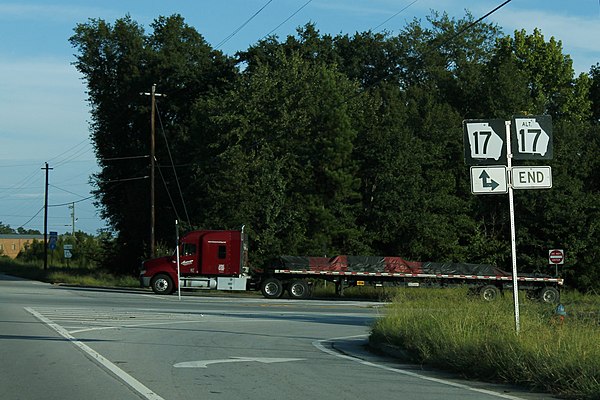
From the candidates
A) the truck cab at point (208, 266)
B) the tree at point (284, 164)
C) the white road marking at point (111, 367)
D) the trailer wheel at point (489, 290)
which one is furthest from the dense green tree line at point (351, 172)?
the white road marking at point (111, 367)

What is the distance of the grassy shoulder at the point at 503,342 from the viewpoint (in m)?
10.5

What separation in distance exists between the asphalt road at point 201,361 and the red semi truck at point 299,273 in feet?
43.5

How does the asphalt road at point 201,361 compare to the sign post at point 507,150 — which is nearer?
the asphalt road at point 201,361

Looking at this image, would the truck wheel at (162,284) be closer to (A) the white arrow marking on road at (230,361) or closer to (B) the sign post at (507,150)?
(A) the white arrow marking on road at (230,361)

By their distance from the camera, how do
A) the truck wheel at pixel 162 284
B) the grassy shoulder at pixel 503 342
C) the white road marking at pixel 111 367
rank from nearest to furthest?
the white road marking at pixel 111 367, the grassy shoulder at pixel 503 342, the truck wheel at pixel 162 284

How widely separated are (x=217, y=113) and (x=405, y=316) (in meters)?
32.4

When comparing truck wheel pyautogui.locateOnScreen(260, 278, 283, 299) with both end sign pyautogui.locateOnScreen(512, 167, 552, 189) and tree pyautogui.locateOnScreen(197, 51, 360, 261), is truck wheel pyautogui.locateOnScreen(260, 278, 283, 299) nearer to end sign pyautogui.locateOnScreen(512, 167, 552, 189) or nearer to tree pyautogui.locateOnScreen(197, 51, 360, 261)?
tree pyautogui.locateOnScreen(197, 51, 360, 261)

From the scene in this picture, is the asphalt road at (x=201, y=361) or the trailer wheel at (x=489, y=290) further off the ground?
the trailer wheel at (x=489, y=290)

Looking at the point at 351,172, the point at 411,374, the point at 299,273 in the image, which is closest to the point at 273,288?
the point at 299,273

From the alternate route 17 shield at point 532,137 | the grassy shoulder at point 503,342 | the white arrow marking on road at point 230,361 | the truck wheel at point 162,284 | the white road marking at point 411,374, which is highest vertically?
the alternate route 17 shield at point 532,137

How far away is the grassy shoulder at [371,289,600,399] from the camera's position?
10.5 meters

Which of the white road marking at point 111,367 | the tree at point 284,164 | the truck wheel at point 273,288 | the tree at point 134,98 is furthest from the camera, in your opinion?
the tree at point 134,98

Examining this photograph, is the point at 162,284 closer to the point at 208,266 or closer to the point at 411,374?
the point at 208,266

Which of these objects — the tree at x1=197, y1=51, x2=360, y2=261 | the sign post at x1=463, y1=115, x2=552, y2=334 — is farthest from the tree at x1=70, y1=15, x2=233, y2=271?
the sign post at x1=463, y1=115, x2=552, y2=334
